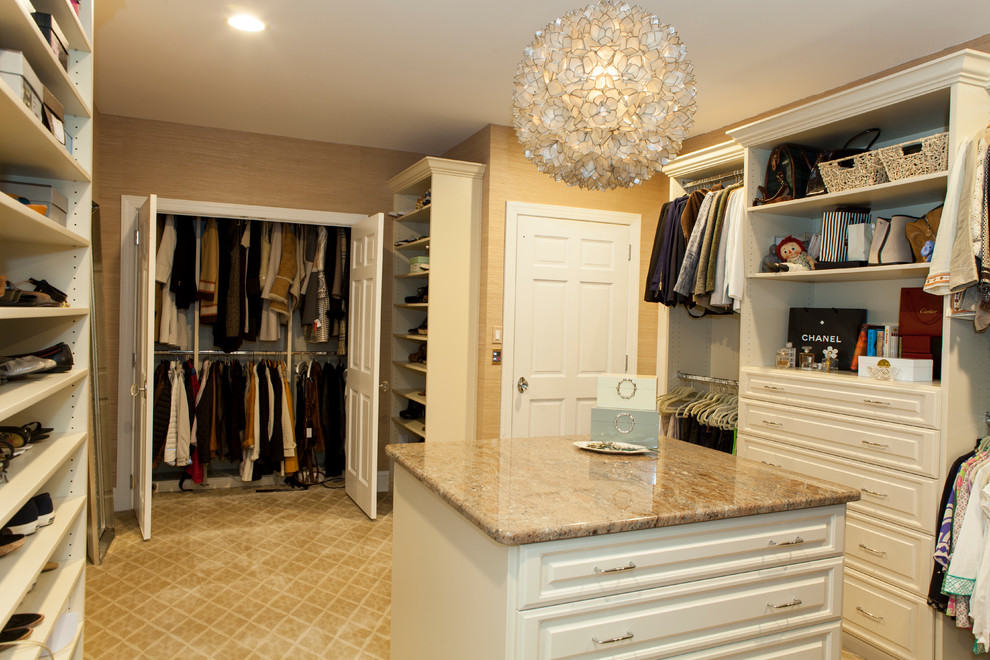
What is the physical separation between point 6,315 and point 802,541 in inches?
79.4

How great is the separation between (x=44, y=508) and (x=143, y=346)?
2.12m

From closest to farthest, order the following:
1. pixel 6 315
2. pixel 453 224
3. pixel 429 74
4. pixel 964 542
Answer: pixel 6 315 < pixel 964 542 < pixel 429 74 < pixel 453 224

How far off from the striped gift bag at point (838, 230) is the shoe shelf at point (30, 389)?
307cm

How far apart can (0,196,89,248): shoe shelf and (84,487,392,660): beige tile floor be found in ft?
5.49

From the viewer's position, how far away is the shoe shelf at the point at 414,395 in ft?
14.6

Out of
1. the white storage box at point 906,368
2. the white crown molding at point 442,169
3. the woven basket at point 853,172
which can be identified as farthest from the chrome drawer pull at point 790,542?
the white crown molding at point 442,169

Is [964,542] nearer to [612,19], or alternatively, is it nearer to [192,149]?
[612,19]

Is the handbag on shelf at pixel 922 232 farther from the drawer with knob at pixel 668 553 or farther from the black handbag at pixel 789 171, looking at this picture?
the drawer with knob at pixel 668 553

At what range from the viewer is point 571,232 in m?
4.39

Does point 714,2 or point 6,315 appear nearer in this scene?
point 6,315

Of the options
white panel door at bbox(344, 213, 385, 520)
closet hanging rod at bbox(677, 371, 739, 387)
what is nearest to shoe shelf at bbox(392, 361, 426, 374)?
white panel door at bbox(344, 213, 385, 520)

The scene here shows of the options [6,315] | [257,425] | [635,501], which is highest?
[6,315]

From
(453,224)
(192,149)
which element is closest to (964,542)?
(453,224)

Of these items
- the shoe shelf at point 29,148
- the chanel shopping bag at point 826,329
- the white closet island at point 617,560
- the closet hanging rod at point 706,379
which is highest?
the shoe shelf at point 29,148
